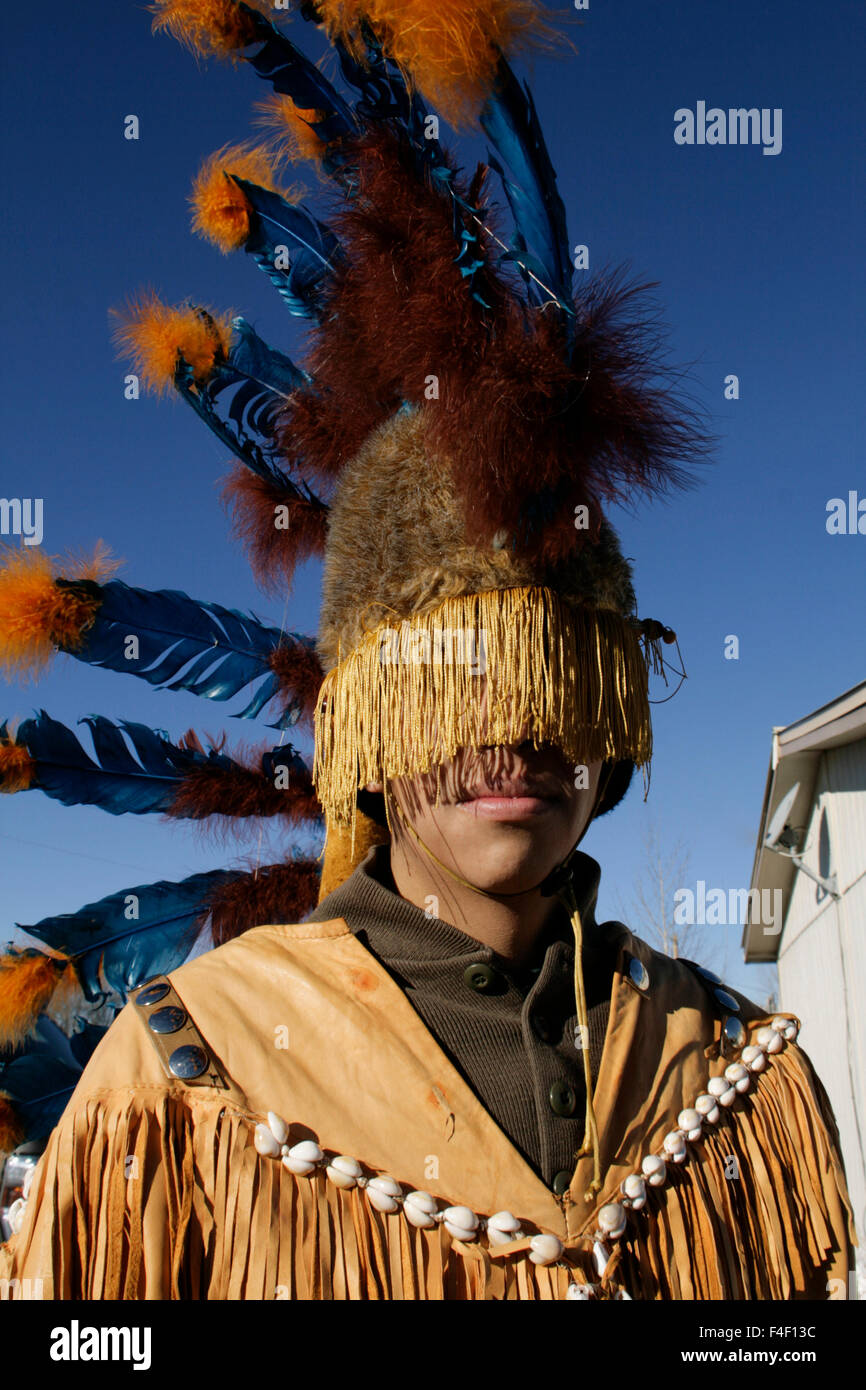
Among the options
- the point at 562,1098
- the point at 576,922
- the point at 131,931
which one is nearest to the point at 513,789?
the point at 576,922

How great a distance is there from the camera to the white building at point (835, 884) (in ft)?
25.2

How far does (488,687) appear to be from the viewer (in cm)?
173

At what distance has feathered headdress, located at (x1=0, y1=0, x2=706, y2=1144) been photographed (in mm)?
1662

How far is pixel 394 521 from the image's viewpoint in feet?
6.17

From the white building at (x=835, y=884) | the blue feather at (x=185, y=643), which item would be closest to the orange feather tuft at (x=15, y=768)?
the blue feather at (x=185, y=643)

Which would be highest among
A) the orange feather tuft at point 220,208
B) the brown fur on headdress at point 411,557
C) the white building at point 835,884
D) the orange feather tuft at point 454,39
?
the orange feather tuft at point 220,208

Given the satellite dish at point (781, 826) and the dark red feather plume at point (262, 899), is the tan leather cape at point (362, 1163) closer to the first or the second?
the dark red feather plume at point (262, 899)

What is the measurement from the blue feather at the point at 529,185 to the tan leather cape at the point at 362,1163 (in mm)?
1293

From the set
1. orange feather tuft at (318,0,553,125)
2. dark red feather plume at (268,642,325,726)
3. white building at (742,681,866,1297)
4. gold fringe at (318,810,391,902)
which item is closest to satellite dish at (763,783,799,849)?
white building at (742,681,866,1297)

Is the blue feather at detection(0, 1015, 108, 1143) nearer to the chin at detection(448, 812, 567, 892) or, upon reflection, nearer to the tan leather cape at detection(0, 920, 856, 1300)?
the tan leather cape at detection(0, 920, 856, 1300)

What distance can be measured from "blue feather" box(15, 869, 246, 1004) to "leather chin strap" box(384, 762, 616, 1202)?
2.66 feet
